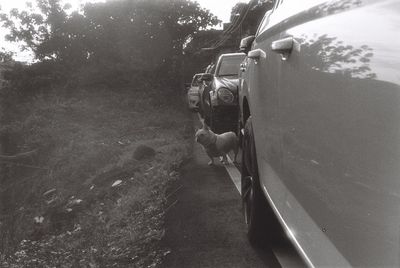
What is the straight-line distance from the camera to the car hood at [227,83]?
31.8 ft

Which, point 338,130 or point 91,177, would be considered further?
point 91,177

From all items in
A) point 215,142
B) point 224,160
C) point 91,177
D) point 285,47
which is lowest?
point 91,177

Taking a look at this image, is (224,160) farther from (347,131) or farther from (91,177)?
(347,131)

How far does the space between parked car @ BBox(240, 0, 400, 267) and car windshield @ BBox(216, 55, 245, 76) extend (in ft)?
26.9

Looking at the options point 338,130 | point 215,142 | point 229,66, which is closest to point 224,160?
point 215,142

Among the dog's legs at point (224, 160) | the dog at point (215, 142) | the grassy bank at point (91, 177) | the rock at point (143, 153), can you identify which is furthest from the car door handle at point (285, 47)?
the rock at point (143, 153)

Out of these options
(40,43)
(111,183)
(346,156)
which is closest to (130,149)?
(111,183)

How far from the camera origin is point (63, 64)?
33.2 m

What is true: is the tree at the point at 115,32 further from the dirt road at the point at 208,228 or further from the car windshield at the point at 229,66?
the dirt road at the point at 208,228

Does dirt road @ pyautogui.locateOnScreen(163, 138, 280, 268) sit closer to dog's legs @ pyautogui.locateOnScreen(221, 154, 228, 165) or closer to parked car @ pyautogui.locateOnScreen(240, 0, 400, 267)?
dog's legs @ pyautogui.locateOnScreen(221, 154, 228, 165)

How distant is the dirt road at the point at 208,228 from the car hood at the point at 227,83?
253 centimetres

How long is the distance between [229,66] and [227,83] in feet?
4.74

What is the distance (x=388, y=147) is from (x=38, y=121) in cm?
2063

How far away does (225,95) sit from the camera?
9.59m
